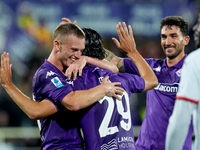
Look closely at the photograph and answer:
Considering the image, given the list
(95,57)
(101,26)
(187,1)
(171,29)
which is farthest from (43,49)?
(95,57)

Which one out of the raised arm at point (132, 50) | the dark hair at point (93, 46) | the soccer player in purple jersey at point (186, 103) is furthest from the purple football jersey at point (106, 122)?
the soccer player in purple jersey at point (186, 103)

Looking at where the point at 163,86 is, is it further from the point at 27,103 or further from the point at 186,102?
the point at 186,102

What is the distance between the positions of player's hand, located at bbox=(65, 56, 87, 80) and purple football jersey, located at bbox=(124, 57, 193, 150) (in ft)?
3.40

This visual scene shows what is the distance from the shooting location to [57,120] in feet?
13.3

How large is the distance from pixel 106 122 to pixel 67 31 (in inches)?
46.4

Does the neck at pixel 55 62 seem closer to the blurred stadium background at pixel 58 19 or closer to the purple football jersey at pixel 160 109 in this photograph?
the purple football jersey at pixel 160 109

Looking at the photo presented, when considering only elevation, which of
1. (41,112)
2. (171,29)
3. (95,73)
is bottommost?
(41,112)

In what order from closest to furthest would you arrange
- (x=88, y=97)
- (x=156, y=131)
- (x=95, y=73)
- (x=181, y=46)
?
(x=88, y=97), (x=95, y=73), (x=156, y=131), (x=181, y=46)

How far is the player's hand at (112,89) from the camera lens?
3.90 m

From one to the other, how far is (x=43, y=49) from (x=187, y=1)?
453 cm

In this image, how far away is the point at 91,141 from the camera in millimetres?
3893

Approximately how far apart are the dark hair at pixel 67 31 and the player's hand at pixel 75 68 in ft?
0.97

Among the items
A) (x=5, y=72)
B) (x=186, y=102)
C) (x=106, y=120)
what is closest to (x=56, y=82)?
(x=5, y=72)

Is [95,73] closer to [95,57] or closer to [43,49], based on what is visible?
[95,57]
